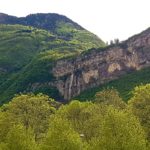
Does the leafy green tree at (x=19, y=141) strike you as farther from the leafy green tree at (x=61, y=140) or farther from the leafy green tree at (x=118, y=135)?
the leafy green tree at (x=118, y=135)

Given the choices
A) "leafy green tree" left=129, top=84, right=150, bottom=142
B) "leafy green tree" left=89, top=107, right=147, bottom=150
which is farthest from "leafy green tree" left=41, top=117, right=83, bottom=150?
"leafy green tree" left=129, top=84, right=150, bottom=142

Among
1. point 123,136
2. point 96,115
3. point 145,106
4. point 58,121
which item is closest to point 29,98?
point 96,115

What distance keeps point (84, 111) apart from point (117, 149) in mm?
52027

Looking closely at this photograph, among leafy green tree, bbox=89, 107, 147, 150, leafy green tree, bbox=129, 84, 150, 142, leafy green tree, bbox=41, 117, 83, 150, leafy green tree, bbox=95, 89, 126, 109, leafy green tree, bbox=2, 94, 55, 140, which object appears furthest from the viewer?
leafy green tree, bbox=95, 89, 126, 109

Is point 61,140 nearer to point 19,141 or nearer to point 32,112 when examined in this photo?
point 19,141

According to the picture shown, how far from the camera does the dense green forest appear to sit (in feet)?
289

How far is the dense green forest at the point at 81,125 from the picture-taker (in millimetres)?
87938

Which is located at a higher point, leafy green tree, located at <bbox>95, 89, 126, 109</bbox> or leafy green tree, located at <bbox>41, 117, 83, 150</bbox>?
leafy green tree, located at <bbox>41, 117, 83, 150</bbox>

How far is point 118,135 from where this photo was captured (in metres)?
87.2

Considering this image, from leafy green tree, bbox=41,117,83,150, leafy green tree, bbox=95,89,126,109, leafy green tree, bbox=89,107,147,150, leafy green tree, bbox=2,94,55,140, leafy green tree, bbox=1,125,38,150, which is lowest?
leafy green tree, bbox=2,94,55,140

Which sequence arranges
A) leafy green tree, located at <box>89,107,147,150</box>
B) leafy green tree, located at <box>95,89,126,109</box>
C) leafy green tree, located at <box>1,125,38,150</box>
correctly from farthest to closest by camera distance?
leafy green tree, located at <box>95,89,126,109</box>, leafy green tree, located at <box>1,125,38,150</box>, leafy green tree, located at <box>89,107,147,150</box>

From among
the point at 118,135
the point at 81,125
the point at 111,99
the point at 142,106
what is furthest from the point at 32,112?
the point at 118,135

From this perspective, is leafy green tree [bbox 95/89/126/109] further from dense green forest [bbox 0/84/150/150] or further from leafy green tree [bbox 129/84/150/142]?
leafy green tree [bbox 129/84/150/142]

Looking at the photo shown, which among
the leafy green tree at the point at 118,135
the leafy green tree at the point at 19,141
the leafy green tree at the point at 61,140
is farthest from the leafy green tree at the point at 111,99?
the leafy green tree at the point at 19,141
